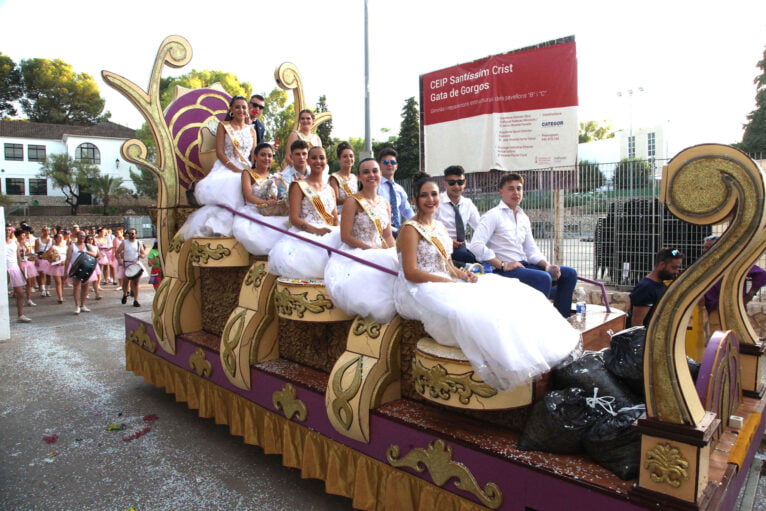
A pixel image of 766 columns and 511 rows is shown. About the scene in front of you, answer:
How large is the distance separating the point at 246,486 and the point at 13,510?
1.46 m

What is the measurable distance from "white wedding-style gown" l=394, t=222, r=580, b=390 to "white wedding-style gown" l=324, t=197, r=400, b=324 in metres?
0.12

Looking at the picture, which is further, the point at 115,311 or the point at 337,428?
the point at 115,311

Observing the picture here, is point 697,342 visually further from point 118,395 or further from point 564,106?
point 118,395

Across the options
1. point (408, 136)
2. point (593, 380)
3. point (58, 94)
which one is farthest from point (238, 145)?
point (58, 94)

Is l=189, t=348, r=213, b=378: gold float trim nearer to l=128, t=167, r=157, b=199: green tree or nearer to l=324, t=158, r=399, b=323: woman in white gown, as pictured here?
l=324, t=158, r=399, b=323: woman in white gown

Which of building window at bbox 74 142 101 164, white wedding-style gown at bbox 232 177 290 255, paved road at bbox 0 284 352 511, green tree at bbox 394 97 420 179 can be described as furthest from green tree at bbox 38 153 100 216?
white wedding-style gown at bbox 232 177 290 255

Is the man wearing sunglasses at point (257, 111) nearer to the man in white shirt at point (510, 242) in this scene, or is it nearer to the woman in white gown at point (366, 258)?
the woman in white gown at point (366, 258)

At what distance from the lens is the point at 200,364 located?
454cm

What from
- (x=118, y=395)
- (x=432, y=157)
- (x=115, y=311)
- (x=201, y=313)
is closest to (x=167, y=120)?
(x=201, y=313)

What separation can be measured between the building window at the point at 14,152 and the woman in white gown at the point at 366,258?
1788 inches

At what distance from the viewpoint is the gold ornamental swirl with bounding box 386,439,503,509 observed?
94.1 inches

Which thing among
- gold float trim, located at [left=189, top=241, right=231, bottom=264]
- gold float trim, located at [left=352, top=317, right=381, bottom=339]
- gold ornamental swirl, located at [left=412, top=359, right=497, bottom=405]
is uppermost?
gold float trim, located at [left=189, top=241, right=231, bottom=264]

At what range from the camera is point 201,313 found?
5.01m

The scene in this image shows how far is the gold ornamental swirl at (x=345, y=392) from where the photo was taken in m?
2.98
